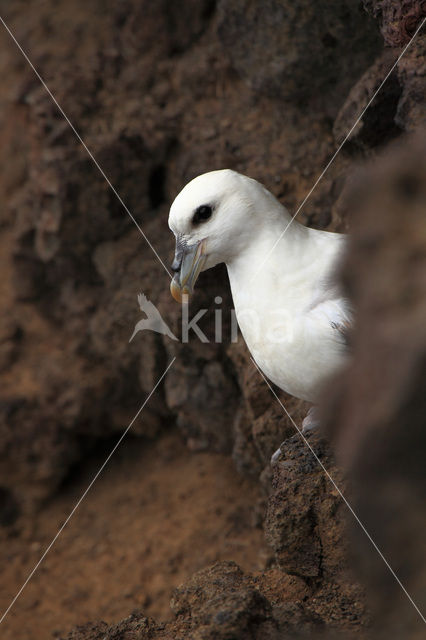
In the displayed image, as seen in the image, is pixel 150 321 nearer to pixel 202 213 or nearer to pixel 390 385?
pixel 202 213

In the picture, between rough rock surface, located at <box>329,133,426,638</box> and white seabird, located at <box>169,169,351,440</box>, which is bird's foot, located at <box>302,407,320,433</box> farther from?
rough rock surface, located at <box>329,133,426,638</box>

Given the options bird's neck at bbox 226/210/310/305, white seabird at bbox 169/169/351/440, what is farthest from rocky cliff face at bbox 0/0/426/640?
bird's neck at bbox 226/210/310/305

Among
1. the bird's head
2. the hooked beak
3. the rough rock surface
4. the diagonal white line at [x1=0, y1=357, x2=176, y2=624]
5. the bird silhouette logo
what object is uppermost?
the rough rock surface

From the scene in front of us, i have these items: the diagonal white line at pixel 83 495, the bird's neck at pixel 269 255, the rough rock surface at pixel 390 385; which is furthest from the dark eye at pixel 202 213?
the diagonal white line at pixel 83 495

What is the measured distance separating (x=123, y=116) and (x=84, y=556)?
246 centimetres

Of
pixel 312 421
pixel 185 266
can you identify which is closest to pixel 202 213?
pixel 185 266

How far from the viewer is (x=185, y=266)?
2.43 meters

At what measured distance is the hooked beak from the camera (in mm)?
2424

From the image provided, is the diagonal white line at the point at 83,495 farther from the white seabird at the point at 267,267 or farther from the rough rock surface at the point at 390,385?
the rough rock surface at the point at 390,385

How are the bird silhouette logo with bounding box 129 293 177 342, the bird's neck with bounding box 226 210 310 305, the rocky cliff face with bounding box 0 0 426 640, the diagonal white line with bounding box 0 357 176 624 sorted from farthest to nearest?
the diagonal white line with bounding box 0 357 176 624, the bird silhouette logo with bounding box 129 293 177 342, the bird's neck with bounding box 226 210 310 305, the rocky cliff face with bounding box 0 0 426 640

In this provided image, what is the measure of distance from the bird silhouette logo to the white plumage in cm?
111

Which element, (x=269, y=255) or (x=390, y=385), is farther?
(x=269, y=255)

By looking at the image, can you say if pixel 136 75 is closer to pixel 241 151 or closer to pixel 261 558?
pixel 241 151

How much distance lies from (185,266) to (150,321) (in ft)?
4.38
